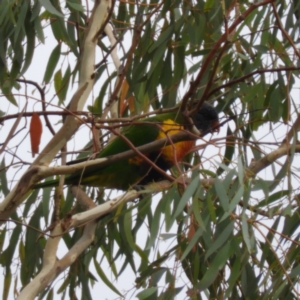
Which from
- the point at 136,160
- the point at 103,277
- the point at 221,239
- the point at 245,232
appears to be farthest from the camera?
the point at 136,160

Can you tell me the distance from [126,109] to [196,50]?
0.33 m

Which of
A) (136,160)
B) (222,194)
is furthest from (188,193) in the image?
(136,160)

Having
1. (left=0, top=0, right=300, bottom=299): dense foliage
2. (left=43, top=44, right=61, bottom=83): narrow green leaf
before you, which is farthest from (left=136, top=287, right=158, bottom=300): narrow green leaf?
(left=43, top=44, right=61, bottom=83): narrow green leaf

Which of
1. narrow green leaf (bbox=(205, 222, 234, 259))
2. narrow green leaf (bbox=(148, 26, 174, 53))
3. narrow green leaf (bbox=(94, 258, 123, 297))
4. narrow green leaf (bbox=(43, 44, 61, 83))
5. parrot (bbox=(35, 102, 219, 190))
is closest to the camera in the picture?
narrow green leaf (bbox=(205, 222, 234, 259))

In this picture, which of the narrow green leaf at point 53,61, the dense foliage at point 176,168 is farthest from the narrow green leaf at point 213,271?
the narrow green leaf at point 53,61

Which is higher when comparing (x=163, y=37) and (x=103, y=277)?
(x=163, y=37)

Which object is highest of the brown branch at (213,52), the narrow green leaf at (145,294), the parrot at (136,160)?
the parrot at (136,160)

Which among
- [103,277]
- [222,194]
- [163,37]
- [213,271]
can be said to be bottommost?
[213,271]

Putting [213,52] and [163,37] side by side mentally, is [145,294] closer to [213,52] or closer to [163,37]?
[213,52]

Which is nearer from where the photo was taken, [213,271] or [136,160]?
[213,271]

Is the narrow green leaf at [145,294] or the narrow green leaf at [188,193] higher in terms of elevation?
the narrow green leaf at [188,193]

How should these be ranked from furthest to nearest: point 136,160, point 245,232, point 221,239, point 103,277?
point 136,160
point 103,277
point 221,239
point 245,232

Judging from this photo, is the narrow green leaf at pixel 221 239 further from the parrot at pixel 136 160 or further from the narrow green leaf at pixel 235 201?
the parrot at pixel 136 160

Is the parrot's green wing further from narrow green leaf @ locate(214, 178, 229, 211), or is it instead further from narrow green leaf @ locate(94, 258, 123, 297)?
narrow green leaf @ locate(214, 178, 229, 211)
